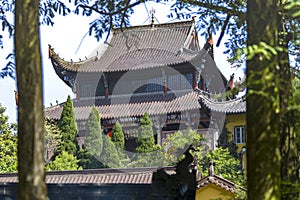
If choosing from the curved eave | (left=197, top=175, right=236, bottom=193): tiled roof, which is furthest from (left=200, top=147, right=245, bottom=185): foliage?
the curved eave

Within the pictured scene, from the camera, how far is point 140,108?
22500 millimetres

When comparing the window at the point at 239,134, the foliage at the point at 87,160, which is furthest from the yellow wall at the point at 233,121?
the foliage at the point at 87,160

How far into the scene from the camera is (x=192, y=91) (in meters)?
22.8

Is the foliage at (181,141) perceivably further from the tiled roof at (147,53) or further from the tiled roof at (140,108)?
the tiled roof at (147,53)

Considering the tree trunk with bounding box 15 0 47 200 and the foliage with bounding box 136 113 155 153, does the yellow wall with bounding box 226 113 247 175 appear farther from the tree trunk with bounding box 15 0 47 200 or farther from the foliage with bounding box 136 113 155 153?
the tree trunk with bounding box 15 0 47 200

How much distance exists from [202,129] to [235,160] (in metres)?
3.10

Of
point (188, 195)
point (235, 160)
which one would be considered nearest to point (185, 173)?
point (188, 195)

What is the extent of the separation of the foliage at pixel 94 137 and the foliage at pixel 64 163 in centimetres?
99

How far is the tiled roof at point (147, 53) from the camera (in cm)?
2362

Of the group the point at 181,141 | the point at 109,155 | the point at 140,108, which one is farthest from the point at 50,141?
the point at 181,141

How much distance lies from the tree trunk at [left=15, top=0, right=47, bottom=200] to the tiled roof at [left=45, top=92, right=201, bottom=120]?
697 inches

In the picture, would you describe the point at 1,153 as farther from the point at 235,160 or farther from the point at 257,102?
the point at 257,102

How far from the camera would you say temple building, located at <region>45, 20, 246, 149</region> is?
21484mm

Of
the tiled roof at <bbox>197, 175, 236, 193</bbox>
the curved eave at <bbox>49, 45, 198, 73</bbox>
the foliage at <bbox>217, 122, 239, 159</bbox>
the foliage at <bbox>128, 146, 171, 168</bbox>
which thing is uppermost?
the curved eave at <bbox>49, 45, 198, 73</bbox>
